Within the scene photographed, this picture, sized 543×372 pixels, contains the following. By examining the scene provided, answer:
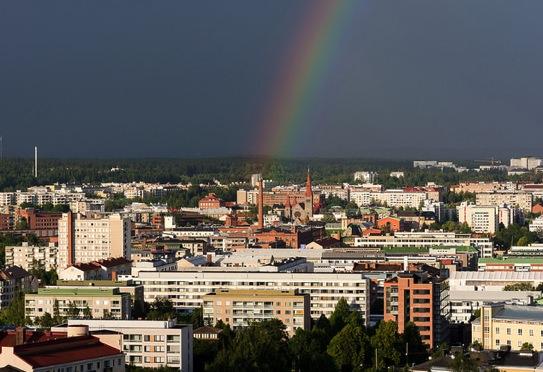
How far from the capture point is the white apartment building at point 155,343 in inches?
914

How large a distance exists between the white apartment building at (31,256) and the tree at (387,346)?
2180cm

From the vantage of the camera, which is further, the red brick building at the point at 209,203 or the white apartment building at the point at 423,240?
the red brick building at the point at 209,203

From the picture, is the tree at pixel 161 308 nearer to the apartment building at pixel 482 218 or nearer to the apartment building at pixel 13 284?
the apartment building at pixel 13 284

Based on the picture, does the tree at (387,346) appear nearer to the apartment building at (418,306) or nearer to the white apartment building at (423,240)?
the apartment building at (418,306)

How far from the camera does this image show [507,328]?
26.5 m

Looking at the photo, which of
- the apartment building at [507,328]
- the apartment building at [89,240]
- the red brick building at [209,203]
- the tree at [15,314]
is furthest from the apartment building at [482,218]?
the apartment building at [507,328]

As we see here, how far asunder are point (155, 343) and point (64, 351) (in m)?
3.80

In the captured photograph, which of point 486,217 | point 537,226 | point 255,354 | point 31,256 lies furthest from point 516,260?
point 486,217

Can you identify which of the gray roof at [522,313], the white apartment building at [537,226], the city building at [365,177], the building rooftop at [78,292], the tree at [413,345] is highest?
the city building at [365,177]

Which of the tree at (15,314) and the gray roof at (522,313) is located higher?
the gray roof at (522,313)

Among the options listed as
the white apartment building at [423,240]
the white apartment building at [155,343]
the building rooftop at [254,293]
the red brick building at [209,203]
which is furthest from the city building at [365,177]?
the white apartment building at [155,343]

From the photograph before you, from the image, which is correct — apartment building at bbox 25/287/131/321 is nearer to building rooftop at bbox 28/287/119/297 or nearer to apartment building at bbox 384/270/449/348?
building rooftop at bbox 28/287/119/297

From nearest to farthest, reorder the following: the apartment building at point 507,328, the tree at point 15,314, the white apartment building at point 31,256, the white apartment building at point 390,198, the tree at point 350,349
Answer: the tree at point 350,349 → the apartment building at point 507,328 → the tree at point 15,314 → the white apartment building at point 31,256 → the white apartment building at point 390,198

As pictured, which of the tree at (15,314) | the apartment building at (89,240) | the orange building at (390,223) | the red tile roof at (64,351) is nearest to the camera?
the red tile roof at (64,351)
